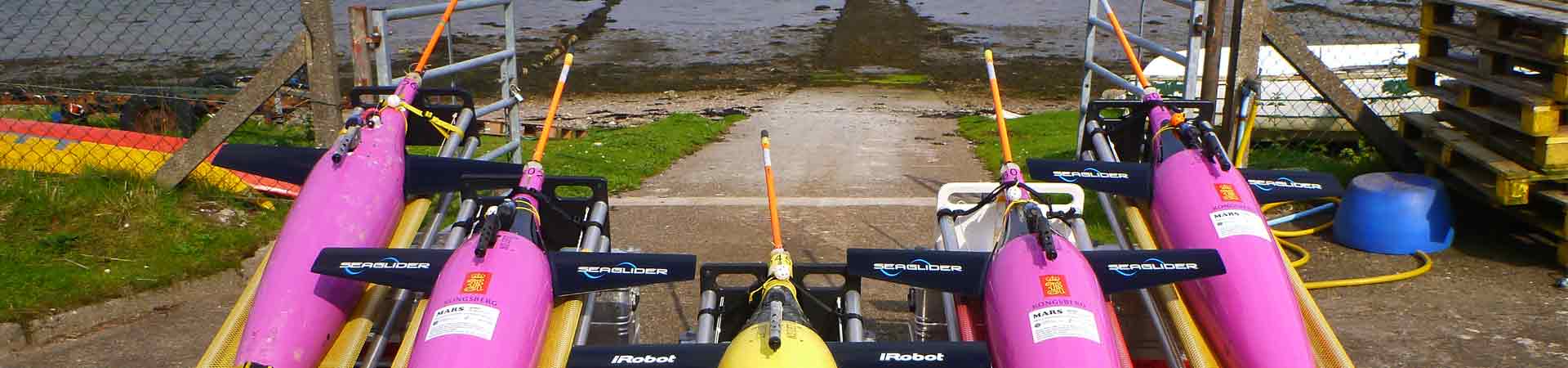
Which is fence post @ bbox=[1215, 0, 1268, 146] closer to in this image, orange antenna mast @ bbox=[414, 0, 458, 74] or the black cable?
the black cable

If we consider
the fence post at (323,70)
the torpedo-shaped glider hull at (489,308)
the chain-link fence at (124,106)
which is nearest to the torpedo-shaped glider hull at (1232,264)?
the torpedo-shaped glider hull at (489,308)

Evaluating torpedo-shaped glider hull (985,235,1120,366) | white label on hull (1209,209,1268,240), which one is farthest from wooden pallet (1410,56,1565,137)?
torpedo-shaped glider hull (985,235,1120,366)

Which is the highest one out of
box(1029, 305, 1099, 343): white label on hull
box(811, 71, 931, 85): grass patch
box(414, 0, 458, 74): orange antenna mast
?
box(811, 71, 931, 85): grass patch

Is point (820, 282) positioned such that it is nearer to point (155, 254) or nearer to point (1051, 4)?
point (155, 254)

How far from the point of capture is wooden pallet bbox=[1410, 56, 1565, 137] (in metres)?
5.76

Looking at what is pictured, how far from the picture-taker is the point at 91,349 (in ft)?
16.7

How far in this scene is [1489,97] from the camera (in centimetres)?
649

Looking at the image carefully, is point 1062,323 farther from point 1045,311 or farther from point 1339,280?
point 1339,280

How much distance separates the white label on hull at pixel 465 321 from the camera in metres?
3.31

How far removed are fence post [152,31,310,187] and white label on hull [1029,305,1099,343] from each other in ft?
15.7

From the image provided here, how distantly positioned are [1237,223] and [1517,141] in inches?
118

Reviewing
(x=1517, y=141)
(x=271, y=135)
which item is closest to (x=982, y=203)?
(x=1517, y=141)

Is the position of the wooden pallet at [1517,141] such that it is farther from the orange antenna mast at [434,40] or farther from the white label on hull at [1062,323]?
Answer: the orange antenna mast at [434,40]

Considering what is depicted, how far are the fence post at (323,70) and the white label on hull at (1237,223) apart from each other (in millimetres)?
4603
